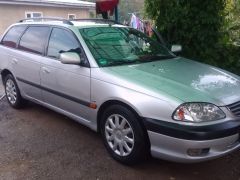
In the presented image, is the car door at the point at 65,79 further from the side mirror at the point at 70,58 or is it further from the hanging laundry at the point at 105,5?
the hanging laundry at the point at 105,5

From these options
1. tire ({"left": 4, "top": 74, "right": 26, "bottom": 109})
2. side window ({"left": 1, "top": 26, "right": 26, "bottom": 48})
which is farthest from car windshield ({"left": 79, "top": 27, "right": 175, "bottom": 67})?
tire ({"left": 4, "top": 74, "right": 26, "bottom": 109})

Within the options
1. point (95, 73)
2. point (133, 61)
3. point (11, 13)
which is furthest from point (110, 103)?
point (11, 13)

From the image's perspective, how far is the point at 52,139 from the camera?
16.1ft

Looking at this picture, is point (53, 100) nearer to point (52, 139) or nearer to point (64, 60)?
point (52, 139)

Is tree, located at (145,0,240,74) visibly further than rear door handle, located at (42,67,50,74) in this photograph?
Yes

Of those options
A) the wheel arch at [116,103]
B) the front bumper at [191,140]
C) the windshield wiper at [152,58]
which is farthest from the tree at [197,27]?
the front bumper at [191,140]

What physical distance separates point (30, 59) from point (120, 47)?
5.39ft

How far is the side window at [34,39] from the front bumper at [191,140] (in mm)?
2495

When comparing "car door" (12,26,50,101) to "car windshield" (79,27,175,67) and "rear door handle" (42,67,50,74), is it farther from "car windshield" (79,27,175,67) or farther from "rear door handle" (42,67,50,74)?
"car windshield" (79,27,175,67)

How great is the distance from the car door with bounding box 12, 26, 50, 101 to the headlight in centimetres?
261

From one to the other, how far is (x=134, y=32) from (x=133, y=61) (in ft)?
3.05

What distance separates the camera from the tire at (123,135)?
3740 mm

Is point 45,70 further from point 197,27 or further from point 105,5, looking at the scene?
point 197,27

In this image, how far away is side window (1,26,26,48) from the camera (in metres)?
5.99
